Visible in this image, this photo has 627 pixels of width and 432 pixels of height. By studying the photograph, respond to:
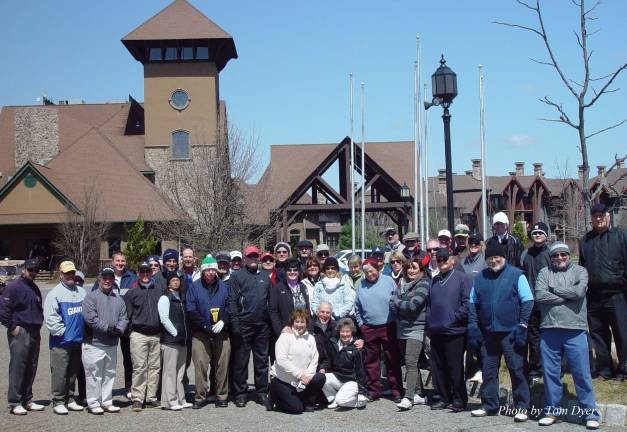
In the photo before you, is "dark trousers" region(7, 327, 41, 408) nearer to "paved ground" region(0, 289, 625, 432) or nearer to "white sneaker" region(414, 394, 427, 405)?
"paved ground" region(0, 289, 625, 432)

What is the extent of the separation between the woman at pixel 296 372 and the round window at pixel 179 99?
1348 inches

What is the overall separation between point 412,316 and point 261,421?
7.68ft

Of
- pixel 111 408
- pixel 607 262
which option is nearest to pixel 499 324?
pixel 607 262

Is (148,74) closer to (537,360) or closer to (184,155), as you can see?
(184,155)

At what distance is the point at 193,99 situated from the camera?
41.9m

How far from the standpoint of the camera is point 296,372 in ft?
30.0

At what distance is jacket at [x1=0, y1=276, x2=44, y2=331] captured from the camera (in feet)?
30.4

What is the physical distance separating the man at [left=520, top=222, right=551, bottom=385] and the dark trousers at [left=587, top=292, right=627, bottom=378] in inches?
27.0

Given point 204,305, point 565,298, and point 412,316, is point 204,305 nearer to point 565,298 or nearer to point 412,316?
point 412,316

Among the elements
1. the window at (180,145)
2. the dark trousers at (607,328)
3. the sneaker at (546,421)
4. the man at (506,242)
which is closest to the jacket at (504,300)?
the sneaker at (546,421)

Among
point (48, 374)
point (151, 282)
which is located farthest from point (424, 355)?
point (48, 374)

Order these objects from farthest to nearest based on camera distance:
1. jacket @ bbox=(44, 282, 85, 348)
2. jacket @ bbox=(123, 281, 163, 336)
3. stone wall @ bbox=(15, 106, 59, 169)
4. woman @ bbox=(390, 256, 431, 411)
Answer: stone wall @ bbox=(15, 106, 59, 169), jacket @ bbox=(123, 281, 163, 336), jacket @ bbox=(44, 282, 85, 348), woman @ bbox=(390, 256, 431, 411)

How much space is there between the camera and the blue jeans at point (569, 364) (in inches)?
313

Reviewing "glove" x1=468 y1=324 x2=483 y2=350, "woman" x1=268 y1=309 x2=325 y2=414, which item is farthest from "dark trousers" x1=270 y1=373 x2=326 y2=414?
"glove" x1=468 y1=324 x2=483 y2=350
